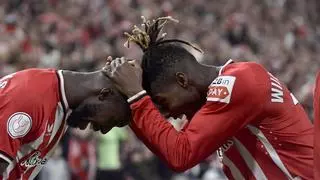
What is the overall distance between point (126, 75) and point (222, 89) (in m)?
0.55

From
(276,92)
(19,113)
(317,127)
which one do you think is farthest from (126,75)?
(317,127)

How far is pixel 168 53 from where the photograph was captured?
5.09 metres

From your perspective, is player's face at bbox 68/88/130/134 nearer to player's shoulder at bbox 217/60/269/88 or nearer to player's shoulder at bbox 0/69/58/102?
player's shoulder at bbox 0/69/58/102

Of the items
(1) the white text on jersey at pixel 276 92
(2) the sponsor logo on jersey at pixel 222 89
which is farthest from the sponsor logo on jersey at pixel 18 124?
(1) the white text on jersey at pixel 276 92

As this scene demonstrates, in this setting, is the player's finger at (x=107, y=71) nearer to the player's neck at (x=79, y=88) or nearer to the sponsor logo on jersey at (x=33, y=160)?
the player's neck at (x=79, y=88)

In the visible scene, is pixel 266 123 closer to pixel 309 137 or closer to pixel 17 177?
pixel 309 137

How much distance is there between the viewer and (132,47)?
12039mm

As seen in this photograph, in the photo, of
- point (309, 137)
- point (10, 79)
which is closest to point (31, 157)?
point (10, 79)

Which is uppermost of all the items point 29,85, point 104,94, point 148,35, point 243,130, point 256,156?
point 148,35

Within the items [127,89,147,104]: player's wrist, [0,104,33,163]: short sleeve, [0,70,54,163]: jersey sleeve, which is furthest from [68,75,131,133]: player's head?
[0,104,33,163]: short sleeve

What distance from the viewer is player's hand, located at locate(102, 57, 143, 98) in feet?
16.2

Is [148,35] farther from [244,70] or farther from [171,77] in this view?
[244,70]

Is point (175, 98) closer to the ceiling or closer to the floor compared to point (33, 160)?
closer to the ceiling

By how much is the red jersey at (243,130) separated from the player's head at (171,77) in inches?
6.0
